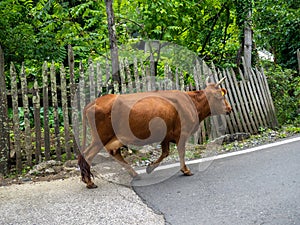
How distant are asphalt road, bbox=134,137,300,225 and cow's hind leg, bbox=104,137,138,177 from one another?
53cm

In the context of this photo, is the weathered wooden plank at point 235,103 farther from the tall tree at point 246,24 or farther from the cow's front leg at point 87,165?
the cow's front leg at point 87,165

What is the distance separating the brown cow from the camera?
4.96m

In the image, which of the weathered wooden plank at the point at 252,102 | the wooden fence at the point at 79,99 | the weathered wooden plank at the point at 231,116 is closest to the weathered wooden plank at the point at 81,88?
the wooden fence at the point at 79,99

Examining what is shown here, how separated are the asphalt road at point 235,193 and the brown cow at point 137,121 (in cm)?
58

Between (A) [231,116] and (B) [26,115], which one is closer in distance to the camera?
(B) [26,115]

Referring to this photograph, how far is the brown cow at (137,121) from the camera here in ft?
16.3

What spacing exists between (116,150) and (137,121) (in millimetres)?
739

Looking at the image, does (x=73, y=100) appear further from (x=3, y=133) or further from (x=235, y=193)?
(x=235, y=193)

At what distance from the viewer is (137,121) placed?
198 inches

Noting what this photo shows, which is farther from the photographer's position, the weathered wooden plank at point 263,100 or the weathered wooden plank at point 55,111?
the weathered wooden plank at point 263,100

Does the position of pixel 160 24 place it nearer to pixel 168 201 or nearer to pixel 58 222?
pixel 168 201

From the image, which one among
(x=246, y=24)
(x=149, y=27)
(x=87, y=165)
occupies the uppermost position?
(x=246, y=24)

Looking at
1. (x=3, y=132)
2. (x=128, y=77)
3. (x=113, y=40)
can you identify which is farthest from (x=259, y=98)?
(x=3, y=132)

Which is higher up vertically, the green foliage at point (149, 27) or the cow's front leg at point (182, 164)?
the green foliage at point (149, 27)
